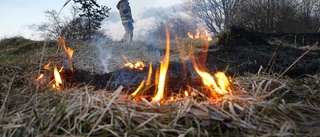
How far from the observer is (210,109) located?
5.59ft

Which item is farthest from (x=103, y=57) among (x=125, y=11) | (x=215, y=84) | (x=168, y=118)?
(x=168, y=118)

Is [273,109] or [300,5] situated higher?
[300,5]

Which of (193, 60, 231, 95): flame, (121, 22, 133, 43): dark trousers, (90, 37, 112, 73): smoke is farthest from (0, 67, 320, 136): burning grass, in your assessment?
(121, 22, 133, 43): dark trousers

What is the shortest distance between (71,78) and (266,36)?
9.71 m

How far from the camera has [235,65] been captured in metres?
5.88

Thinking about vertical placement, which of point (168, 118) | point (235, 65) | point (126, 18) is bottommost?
point (235, 65)

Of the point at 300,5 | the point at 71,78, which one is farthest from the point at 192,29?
the point at 71,78

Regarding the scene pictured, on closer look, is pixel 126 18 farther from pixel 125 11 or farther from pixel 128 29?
pixel 128 29

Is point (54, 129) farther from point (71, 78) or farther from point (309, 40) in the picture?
point (309, 40)

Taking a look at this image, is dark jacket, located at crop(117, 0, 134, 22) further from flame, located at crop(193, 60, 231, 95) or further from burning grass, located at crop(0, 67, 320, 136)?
burning grass, located at crop(0, 67, 320, 136)

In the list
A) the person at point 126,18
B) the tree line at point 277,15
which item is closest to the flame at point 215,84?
the person at point 126,18

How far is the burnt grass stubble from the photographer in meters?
2.73

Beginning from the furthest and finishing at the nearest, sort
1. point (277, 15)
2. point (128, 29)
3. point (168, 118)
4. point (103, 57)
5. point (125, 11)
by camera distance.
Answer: point (277, 15) < point (128, 29) < point (125, 11) < point (103, 57) < point (168, 118)

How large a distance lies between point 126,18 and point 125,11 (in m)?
0.33
